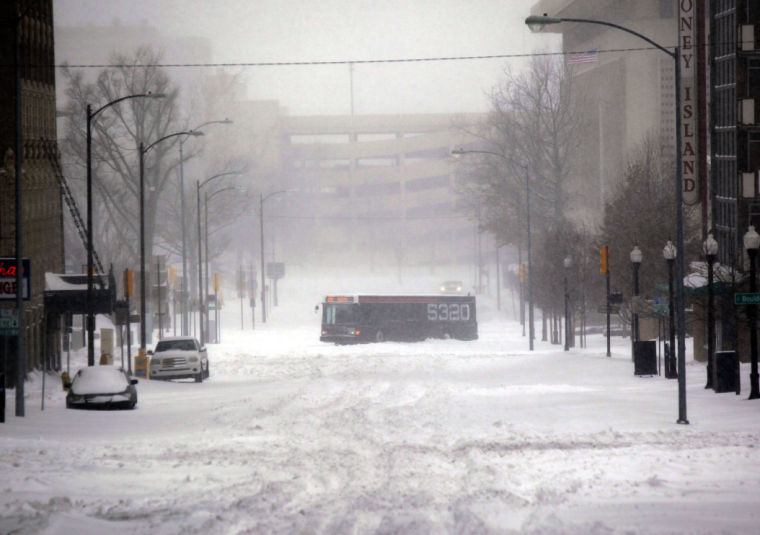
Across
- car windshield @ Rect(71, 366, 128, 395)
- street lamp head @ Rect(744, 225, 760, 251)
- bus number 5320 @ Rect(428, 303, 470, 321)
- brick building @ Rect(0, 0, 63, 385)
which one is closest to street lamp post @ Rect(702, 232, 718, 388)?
street lamp head @ Rect(744, 225, 760, 251)

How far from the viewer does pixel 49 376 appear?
4459 cm

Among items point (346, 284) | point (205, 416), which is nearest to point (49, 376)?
point (205, 416)

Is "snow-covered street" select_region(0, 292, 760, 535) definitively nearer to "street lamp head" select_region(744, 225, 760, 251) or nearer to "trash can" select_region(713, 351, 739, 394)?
"trash can" select_region(713, 351, 739, 394)

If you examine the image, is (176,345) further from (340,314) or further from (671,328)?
(340,314)

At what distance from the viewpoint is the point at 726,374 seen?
31.0 meters

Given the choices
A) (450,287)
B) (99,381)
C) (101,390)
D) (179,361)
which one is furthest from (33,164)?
(450,287)

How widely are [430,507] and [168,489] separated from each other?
12.8 ft

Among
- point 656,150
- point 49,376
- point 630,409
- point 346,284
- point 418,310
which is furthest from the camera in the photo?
point 346,284

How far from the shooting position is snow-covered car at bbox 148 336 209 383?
41.7m

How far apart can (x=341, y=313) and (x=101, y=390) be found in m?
38.2

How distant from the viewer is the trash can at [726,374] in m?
30.8

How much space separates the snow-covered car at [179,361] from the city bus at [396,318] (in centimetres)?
2445

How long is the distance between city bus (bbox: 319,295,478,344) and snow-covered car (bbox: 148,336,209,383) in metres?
24.5

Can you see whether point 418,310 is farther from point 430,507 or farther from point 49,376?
point 430,507
